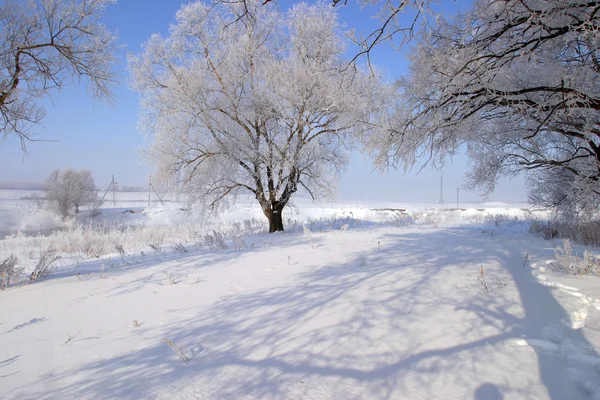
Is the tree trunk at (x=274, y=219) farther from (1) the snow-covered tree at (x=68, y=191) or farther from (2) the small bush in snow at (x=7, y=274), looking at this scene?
(1) the snow-covered tree at (x=68, y=191)

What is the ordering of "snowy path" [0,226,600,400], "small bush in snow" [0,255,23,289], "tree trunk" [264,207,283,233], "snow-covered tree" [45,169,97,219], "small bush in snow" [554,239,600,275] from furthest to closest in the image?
"snow-covered tree" [45,169,97,219] < "tree trunk" [264,207,283,233] < "small bush in snow" [0,255,23,289] < "small bush in snow" [554,239,600,275] < "snowy path" [0,226,600,400]

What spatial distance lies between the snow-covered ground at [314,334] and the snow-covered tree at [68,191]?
37863 mm

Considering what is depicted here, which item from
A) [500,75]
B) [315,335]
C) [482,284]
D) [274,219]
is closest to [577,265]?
[482,284]

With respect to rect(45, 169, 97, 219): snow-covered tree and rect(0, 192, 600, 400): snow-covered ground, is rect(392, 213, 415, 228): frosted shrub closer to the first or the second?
rect(0, 192, 600, 400): snow-covered ground

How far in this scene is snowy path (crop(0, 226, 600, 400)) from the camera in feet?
6.94

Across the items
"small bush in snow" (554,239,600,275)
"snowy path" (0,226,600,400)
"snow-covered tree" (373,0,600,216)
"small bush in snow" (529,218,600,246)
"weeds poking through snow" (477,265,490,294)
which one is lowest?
"snowy path" (0,226,600,400)

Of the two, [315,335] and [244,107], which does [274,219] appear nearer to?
[244,107]

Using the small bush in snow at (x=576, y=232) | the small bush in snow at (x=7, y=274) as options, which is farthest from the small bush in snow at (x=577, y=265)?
the small bush in snow at (x=7, y=274)

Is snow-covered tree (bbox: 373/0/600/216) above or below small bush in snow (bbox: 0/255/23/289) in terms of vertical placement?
above

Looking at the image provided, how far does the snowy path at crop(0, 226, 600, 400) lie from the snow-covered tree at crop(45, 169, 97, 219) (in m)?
38.0

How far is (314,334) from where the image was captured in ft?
9.09

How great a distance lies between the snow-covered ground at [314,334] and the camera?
6.94 feet

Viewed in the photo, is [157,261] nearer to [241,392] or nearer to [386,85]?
[241,392]

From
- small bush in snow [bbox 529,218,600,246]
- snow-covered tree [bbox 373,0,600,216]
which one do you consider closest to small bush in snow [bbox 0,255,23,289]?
snow-covered tree [bbox 373,0,600,216]
